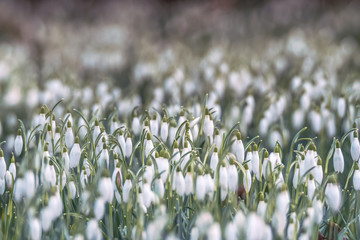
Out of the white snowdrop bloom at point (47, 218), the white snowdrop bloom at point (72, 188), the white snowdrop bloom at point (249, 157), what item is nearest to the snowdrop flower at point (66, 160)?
the white snowdrop bloom at point (72, 188)

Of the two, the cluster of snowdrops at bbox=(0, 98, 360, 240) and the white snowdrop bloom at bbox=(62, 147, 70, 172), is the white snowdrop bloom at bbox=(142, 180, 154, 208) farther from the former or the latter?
the white snowdrop bloom at bbox=(62, 147, 70, 172)

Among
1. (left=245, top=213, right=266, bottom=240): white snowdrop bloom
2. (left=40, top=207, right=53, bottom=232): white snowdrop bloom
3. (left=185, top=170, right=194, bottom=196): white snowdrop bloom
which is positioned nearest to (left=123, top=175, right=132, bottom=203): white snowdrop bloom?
(left=185, top=170, right=194, bottom=196): white snowdrop bloom

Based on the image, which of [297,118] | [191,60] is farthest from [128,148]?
[191,60]

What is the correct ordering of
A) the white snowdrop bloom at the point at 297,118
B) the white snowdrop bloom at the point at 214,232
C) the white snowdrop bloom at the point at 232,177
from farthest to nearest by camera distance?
1. the white snowdrop bloom at the point at 297,118
2. the white snowdrop bloom at the point at 232,177
3. the white snowdrop bloom at the point at 214,232

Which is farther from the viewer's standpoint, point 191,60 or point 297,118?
point 191,60

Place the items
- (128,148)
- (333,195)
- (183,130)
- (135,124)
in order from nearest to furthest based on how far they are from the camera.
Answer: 1. (333,195)
2. (128,148)
3. (183,130)
4. (135,124)

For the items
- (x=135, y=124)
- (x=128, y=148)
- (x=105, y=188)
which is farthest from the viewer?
A: (x=135, y=124)

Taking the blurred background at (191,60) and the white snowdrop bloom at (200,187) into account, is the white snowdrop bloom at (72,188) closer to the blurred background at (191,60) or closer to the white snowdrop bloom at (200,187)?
the white snowdrop bloom at (200,187)

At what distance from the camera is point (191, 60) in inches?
261

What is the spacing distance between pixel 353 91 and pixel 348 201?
4.91 ft

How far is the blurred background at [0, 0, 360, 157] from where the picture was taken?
422cm

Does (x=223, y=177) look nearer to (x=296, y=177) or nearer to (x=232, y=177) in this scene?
(x=232, y=177)

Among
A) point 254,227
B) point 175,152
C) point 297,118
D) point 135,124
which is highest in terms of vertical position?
point 297,118

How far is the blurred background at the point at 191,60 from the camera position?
4.22 metres
